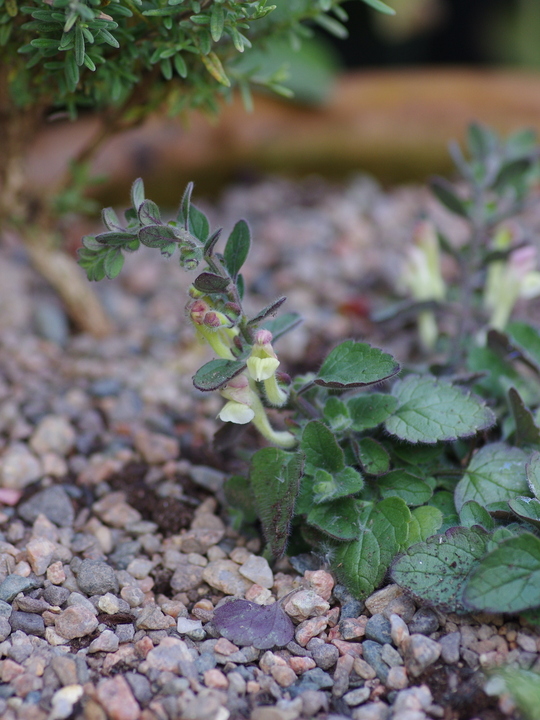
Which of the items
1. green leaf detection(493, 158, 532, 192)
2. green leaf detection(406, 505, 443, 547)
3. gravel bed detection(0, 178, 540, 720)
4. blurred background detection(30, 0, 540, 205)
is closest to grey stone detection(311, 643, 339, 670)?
gravel bed detection(0, 178, 540, 720)

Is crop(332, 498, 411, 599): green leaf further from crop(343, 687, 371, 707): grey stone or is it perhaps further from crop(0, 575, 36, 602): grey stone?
crop(0, 575, 36, 602): grey stone

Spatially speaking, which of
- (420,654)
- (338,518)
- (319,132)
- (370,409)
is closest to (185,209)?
(370,409)

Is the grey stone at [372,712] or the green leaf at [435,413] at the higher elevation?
the green leaf at [435,413]

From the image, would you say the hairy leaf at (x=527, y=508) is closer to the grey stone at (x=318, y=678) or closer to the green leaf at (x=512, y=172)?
the grey stone at (x=318, y=678)

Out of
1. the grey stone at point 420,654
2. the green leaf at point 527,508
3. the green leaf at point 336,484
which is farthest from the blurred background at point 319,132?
the grey stone at point 420,654

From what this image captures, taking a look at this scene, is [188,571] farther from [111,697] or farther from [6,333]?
[6,333]

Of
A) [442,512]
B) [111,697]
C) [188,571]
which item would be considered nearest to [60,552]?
[188,571]
